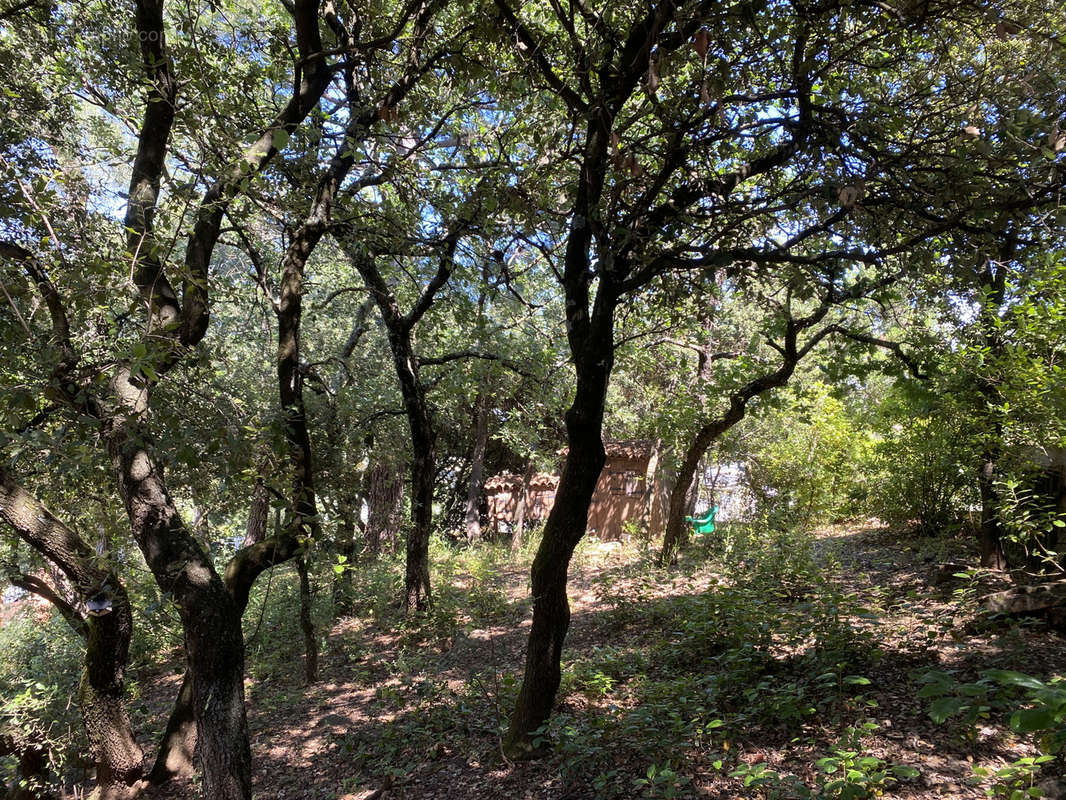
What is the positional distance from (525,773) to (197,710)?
204 centimetres

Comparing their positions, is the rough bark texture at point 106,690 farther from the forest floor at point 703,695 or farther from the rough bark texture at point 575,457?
the rough bark texture at point 575,457

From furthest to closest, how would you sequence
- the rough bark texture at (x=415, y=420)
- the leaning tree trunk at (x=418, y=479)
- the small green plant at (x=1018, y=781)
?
the leaning tree trunk at (x=418, y=479) → the rough bark texture at (x=415, y=420) → the small green plant at (x=1018, y=781)

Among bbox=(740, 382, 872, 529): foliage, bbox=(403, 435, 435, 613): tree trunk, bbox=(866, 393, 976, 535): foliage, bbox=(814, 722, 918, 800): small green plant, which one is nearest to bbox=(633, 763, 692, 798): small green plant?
bbox=(814, 722, 918, 800): small green plant

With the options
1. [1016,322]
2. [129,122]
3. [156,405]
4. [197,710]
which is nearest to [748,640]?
[1016,322]

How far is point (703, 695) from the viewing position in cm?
421

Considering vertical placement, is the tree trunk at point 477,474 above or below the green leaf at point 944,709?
above

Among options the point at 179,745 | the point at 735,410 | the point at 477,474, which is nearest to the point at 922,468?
the point at 735,410

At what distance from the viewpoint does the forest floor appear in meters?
3.06

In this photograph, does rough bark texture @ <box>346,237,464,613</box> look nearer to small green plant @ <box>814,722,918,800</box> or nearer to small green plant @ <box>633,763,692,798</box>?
small green plant @ <box>633,763,692,798</box>

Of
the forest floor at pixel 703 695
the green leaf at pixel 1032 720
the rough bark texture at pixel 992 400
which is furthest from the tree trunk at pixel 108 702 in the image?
the rough bark texture at pixel 992 400

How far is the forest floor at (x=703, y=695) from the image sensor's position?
10.0ft

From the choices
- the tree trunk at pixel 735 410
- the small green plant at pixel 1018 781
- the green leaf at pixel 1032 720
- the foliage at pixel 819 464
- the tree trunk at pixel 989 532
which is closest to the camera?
the green leaf at pixel 1032 720

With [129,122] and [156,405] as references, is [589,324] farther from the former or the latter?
[129,122]

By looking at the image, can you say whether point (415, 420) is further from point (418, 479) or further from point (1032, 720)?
point (1032, 720)
